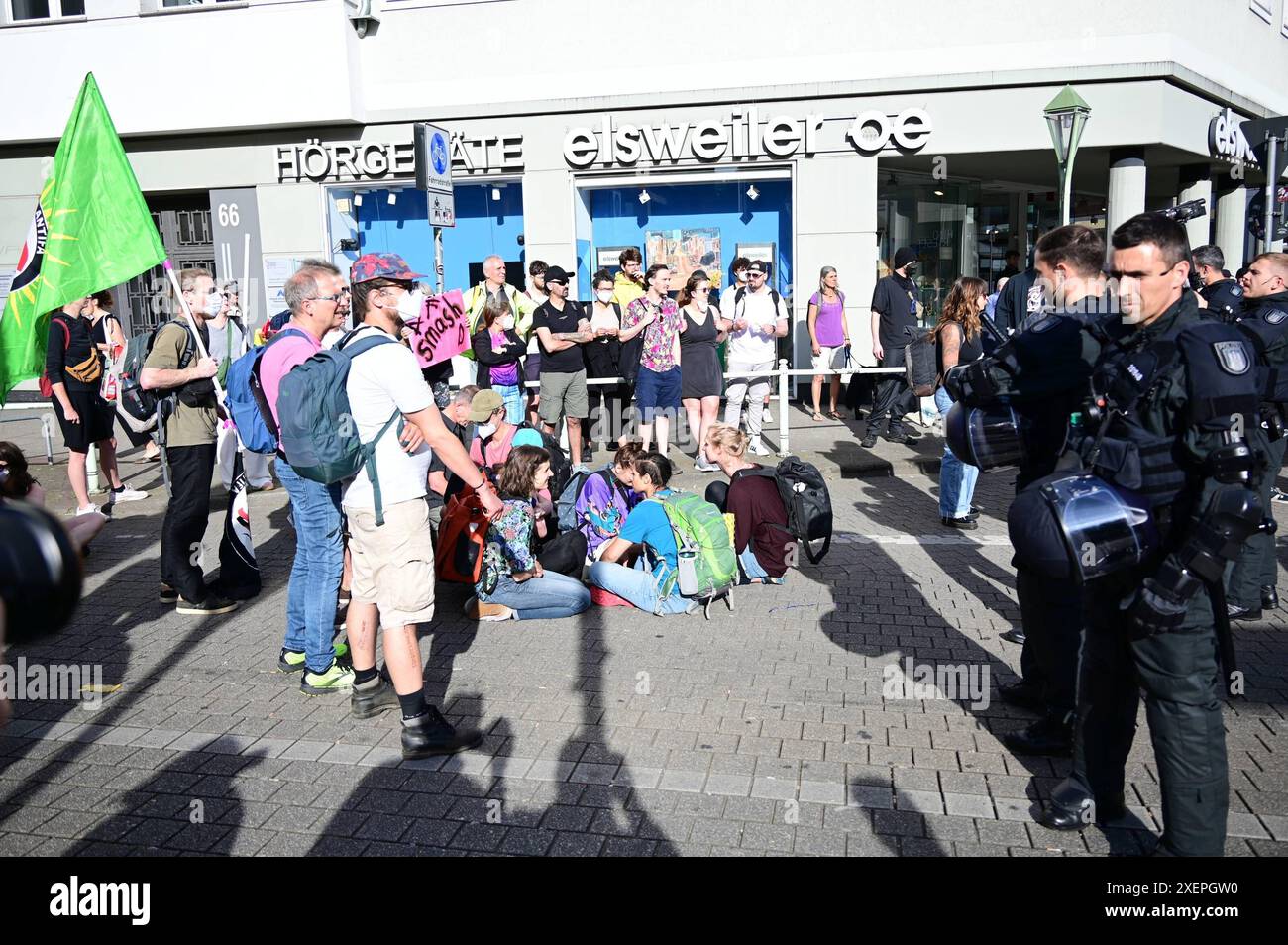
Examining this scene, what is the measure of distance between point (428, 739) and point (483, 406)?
3341 millimetres

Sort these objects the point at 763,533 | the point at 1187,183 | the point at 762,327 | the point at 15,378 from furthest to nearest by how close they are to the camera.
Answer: the point at 1187,183 < the point at 762,327 < the point at 763,533 < the point at 15,378

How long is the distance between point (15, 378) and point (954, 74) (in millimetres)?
12306

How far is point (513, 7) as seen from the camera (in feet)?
48.4

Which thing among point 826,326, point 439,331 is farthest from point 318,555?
point 826,326

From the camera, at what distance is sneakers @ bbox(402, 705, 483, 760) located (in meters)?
4.29

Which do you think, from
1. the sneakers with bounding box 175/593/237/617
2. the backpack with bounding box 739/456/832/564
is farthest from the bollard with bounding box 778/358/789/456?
the sneakers with bounding box 175/593/237/617

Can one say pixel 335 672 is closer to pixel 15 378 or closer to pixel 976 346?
pixel 15 378

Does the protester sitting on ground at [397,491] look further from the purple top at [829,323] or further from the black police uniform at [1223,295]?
the purple top at [829,323]

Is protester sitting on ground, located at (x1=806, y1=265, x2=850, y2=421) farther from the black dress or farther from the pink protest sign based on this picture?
the pink protest sign

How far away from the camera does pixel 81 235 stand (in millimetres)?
6074

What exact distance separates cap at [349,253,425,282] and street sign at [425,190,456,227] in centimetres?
557
